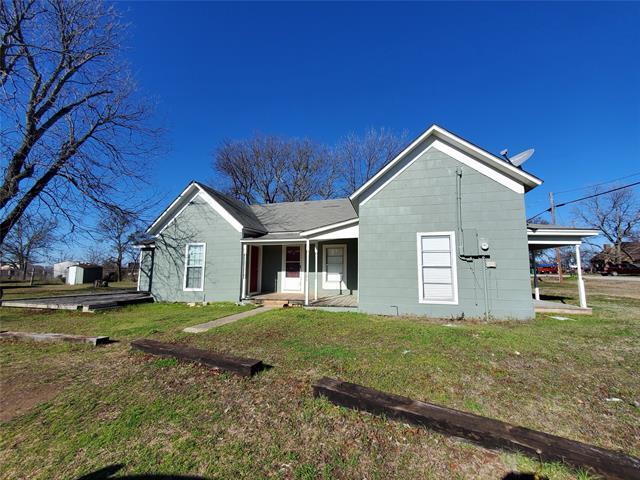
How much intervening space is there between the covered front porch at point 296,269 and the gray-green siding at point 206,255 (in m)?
0.60

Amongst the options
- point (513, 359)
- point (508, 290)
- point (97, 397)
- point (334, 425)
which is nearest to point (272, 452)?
point (334, 425)

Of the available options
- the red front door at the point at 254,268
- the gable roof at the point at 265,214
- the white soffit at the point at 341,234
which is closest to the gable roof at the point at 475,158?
the white soffit at the point at 341,234

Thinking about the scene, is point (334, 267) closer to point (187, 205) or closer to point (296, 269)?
point (296, 269)

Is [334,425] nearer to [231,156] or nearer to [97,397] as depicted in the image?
[97,397]

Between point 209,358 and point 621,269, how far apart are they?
51.6 meters

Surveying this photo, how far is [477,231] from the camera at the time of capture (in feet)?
27.2

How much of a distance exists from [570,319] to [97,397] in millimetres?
10663

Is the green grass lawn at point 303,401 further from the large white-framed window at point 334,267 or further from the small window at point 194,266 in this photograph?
the large white-framed window at point 334,267

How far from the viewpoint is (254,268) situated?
12797mm

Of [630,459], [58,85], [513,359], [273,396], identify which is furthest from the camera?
[58,85]

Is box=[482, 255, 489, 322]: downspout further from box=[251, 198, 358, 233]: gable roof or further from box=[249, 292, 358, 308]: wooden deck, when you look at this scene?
box=[251, 198, 358, 233]: gable roof

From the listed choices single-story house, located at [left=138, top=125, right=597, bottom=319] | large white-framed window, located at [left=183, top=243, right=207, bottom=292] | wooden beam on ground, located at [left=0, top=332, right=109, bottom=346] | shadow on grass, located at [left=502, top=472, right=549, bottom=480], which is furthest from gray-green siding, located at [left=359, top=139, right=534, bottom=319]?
large white-framed window, located at [left=183, top=243, right=207, bottom=292]

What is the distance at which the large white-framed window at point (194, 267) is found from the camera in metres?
11.9

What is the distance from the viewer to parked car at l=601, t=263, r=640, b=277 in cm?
3503
